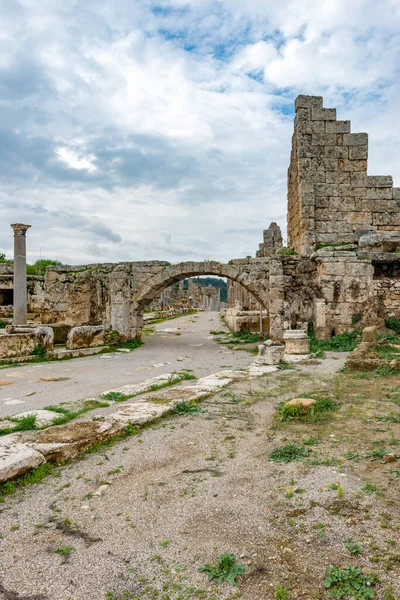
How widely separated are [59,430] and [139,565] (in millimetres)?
2340

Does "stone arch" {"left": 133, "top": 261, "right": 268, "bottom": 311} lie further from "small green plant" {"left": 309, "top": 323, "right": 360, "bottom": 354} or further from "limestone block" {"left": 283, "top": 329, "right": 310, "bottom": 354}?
"limestone block" {"left": 283, "top": 329, "right": 310, "bottom": 354}

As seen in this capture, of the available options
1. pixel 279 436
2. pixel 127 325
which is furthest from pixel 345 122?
pixel 279 436

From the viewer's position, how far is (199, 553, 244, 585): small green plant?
211cm

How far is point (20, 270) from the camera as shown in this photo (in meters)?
13.2

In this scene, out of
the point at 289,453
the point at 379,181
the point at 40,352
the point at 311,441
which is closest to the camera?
the point at 289,453

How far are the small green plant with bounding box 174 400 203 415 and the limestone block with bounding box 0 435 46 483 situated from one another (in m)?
1.98

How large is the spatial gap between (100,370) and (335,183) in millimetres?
10088

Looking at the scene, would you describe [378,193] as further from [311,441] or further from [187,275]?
[311,441]

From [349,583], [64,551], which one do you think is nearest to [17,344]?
[64,551]

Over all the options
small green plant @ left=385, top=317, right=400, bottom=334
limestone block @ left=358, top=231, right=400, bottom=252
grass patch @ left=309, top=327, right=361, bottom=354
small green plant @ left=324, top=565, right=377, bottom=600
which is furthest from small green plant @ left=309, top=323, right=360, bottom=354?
small green plant @ left=324, top=565, right=377, bottom=600

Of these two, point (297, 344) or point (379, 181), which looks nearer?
point (297, 344)

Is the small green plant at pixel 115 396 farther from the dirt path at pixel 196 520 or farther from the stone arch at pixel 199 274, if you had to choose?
the stone arch at pixel 199 274

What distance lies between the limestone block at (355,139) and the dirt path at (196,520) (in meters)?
Answer: 12.1

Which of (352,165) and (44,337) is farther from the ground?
(352,165)
